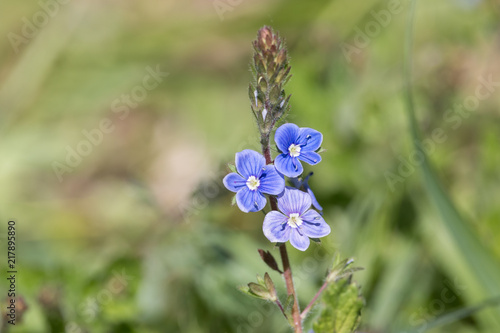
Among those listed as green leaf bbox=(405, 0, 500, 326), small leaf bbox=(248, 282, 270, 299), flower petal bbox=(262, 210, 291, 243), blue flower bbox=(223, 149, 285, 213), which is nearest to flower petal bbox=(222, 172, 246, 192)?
blue flower bbox=(223, 149, 285, 213)

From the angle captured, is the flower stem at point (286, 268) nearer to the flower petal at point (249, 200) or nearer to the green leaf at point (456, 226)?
the flower petal at point (249, 200)

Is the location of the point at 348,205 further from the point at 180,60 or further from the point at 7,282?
the point at 180,60

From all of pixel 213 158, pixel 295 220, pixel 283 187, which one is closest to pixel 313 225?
pixel 295 220

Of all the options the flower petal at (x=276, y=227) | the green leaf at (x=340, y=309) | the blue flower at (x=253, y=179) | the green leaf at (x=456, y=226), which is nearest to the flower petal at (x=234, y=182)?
the blue flower at (x=253, y=179)

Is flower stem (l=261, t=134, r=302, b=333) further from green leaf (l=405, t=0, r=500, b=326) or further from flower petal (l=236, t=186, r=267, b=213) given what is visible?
green leaf (l=405, t=0, r=500, b=326)

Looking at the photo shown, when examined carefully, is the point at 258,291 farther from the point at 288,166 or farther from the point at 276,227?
the point at 288,166

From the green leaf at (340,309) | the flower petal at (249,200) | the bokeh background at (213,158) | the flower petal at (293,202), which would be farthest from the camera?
the bokeh background at (213,158)
